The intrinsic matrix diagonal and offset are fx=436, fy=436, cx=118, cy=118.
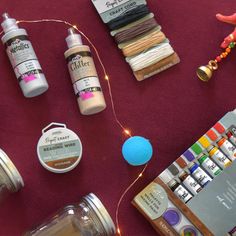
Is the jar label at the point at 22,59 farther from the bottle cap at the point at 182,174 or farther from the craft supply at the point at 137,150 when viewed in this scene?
the bottle cap at the point at 182,174

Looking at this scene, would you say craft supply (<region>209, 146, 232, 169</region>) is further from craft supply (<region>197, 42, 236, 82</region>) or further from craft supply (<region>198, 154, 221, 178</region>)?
craft supply (<region>197, 42, 236, 82</region>)

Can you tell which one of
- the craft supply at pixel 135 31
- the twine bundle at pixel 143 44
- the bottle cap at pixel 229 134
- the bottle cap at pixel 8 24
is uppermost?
the bottle cap at pixel 8 24

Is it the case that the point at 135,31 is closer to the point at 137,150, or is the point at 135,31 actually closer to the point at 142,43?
the point at 142,43

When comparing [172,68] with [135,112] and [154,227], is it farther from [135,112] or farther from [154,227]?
[154,227]

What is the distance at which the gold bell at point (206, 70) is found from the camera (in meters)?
0.99

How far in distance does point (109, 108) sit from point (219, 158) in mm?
268

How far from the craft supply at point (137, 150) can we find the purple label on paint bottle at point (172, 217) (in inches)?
4.8

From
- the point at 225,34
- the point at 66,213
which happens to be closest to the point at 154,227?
the point at 66,213

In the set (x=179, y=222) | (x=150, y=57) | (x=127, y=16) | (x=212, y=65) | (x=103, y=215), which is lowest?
(x=179, y=222)

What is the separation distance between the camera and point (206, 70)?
3.23 feet

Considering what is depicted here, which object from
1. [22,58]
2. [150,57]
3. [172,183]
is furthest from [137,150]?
[22,58]

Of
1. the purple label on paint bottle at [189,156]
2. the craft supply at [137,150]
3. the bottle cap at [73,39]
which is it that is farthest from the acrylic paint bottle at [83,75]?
the purple label on paint bottle at [189,156]

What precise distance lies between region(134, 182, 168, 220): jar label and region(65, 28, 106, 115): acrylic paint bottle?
0.69 feet

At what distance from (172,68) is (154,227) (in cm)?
36
